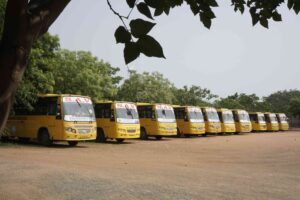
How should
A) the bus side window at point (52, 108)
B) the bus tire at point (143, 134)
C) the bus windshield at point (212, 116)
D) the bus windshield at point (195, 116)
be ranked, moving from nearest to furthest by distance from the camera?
the bus side window at point (52, 108), the bus tire at point (143, 134), the bus windshield at point (195, 116), the bus windshield at point (212, 116)

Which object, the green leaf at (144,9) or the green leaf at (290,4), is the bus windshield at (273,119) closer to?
the green leaf at (290,4)

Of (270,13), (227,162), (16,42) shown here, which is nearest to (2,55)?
(16,42)

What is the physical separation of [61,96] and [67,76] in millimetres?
14776

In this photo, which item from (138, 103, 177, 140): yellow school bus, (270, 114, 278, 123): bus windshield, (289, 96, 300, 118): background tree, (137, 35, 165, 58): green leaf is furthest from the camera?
(289, 96, 300, 118): background tree

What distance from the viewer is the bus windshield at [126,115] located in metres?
22.0

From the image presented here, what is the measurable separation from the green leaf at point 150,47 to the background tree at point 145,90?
47241 mm

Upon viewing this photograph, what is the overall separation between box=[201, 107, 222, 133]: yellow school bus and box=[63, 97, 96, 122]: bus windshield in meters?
14.7

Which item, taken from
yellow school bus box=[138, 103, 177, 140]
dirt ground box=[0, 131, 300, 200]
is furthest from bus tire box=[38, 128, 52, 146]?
yellow school bus box=[138, 103, 177, 140]

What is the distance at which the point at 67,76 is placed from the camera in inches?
1314

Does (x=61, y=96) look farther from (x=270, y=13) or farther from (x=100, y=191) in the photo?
(x=270, y=13)

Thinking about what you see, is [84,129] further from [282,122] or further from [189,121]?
[282,122]

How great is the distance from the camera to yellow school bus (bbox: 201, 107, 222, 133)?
3244 cm

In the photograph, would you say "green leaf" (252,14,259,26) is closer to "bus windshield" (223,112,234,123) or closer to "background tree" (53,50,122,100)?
"background tree" (53,50,122,100)

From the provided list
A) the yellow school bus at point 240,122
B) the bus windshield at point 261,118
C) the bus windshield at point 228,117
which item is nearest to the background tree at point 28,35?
the bus windshield at point 228,117
